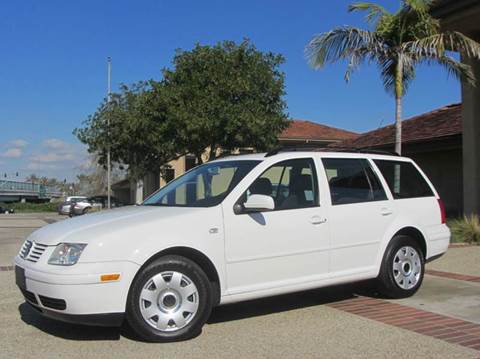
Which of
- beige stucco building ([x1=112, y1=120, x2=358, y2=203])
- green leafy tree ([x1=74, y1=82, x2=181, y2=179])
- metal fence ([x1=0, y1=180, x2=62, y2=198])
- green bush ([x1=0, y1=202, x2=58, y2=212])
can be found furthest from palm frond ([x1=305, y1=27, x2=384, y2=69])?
metal fence ([x1=0, y1=180, x2=62, y2=198])

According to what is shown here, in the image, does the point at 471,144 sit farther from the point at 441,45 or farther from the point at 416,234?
the point at 416,234

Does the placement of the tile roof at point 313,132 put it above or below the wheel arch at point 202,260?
above

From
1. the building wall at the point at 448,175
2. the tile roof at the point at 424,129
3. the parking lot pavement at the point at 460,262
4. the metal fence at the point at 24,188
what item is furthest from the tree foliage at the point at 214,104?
the metal fence at the point at 24,188

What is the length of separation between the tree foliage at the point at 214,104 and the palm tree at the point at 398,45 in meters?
6.01

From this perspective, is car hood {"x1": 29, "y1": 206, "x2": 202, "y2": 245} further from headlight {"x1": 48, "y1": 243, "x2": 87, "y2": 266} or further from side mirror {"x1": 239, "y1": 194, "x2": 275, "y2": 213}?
side mirror {"x1": 239, "y1": 194, "x2": 275, "y2": 213}

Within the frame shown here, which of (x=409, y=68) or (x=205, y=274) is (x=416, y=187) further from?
(x=409, y=68)

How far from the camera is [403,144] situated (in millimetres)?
18906

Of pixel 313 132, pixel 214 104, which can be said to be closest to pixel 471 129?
pixel 214 104

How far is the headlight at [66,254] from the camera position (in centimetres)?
506

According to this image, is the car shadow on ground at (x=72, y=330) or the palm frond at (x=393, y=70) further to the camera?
the palm frond at (x=393, y=70)

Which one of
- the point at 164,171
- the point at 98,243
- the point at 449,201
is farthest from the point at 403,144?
the point at 98,243

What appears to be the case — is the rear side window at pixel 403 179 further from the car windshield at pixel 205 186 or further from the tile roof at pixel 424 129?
the tile roof at pixel 424 129

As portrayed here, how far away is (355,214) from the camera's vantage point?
658 centimetres

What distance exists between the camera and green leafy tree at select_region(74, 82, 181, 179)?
21.1 metres
